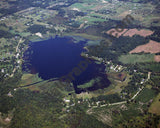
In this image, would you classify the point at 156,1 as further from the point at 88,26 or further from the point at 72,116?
the point at 72,116

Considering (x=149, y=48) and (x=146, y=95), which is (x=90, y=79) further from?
(x=149, y=48)

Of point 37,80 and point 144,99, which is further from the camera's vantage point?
point 37,80

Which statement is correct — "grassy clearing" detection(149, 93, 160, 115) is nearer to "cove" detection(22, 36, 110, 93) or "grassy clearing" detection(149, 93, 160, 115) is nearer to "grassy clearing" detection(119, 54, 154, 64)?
"cove" detection(22, 36, 110, 93)

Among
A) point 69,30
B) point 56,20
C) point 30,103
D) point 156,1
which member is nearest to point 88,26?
point 69,30

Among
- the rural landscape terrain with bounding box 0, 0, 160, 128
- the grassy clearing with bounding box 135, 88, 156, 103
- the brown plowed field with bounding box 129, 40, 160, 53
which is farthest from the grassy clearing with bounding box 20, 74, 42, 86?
the brown plowed field with bounding box 129, 40, 160, 53

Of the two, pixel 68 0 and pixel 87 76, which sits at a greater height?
pixel 68 0

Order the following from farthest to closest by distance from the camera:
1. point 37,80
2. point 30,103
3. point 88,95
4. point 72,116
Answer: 1. point 37,80
2. point 88,95
3. point 30,103
4. point 72,116
